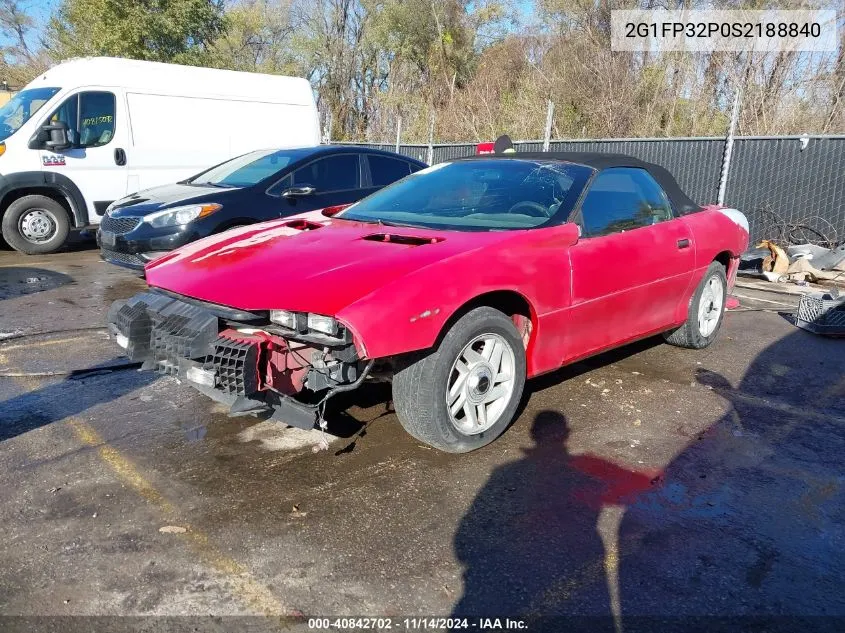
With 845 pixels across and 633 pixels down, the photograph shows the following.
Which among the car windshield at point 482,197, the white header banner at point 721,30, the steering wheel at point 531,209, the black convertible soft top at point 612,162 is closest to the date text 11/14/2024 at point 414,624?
the car windshield at point 482,197

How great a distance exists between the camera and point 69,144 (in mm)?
9258

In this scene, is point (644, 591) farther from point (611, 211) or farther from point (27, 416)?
point (27, 416)

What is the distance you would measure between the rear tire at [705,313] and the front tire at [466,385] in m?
2.23

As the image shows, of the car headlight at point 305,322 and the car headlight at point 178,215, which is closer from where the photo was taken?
the car headlight at point 305,322

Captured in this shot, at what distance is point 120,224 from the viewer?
23.1 feet

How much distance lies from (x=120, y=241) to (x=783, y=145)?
30.9 ft

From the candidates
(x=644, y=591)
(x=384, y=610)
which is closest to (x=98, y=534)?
(x=384, y=610)

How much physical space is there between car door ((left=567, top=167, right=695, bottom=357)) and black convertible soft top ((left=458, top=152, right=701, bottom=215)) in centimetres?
7

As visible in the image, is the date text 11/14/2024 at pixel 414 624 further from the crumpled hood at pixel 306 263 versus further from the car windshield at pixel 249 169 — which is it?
the car windshield at pixel 249 169

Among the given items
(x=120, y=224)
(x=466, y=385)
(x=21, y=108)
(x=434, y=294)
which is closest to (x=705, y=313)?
(x=466, y=385)

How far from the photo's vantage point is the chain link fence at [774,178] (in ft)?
33.0

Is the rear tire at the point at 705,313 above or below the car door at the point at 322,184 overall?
below

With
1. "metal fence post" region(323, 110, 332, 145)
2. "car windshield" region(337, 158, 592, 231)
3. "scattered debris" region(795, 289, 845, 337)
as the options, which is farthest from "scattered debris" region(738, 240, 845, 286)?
"metal fence post" region(323, 110, 332, 145)

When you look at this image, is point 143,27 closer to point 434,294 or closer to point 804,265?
point 804,265
